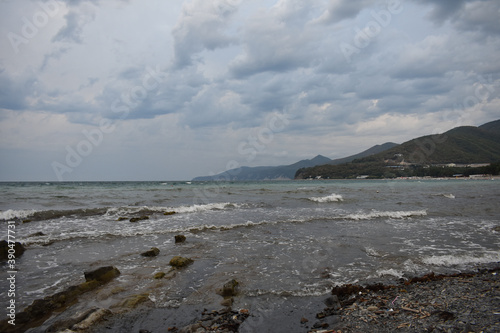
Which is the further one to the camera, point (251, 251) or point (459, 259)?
point (251, 251)

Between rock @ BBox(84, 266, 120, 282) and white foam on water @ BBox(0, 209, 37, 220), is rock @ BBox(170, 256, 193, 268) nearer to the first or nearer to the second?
rock @ BBox(84, 266, 120, 282)

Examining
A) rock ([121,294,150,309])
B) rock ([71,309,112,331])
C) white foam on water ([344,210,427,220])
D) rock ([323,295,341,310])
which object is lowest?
white foam on water ([344,210,427,220])

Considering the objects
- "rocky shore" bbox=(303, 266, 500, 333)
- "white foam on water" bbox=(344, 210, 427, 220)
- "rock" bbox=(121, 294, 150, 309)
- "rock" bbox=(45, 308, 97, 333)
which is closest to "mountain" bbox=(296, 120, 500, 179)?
"white foam on water" bbox=(344, 210, 427, 220)

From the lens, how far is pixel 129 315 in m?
6.04

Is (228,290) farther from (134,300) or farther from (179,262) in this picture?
(179,262)

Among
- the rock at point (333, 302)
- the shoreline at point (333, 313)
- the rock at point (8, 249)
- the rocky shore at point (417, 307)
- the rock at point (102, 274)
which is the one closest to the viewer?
the rocky shore at point (417, 307)

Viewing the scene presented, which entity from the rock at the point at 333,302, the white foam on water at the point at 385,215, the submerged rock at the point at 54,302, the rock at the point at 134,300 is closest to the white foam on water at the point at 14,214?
the submerged rock at the point at 54,302

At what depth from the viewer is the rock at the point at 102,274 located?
793 cm

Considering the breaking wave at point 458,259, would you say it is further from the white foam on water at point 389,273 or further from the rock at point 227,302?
the rock at point 227,302

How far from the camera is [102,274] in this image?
8.12 m

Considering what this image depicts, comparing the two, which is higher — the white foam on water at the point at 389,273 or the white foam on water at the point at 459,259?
the white foam on water at the point at 389,273

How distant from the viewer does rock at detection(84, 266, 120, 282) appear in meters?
7.93

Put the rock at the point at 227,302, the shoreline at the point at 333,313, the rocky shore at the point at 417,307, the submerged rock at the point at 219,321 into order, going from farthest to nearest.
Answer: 1. the rock at the point at 227,302
2. the submerged rock at the point at 219,321
3. the shoreline at the point at 333,313
4. the rocky shore at the point at 417,307

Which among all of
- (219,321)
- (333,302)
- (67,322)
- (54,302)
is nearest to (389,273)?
(333,302)
